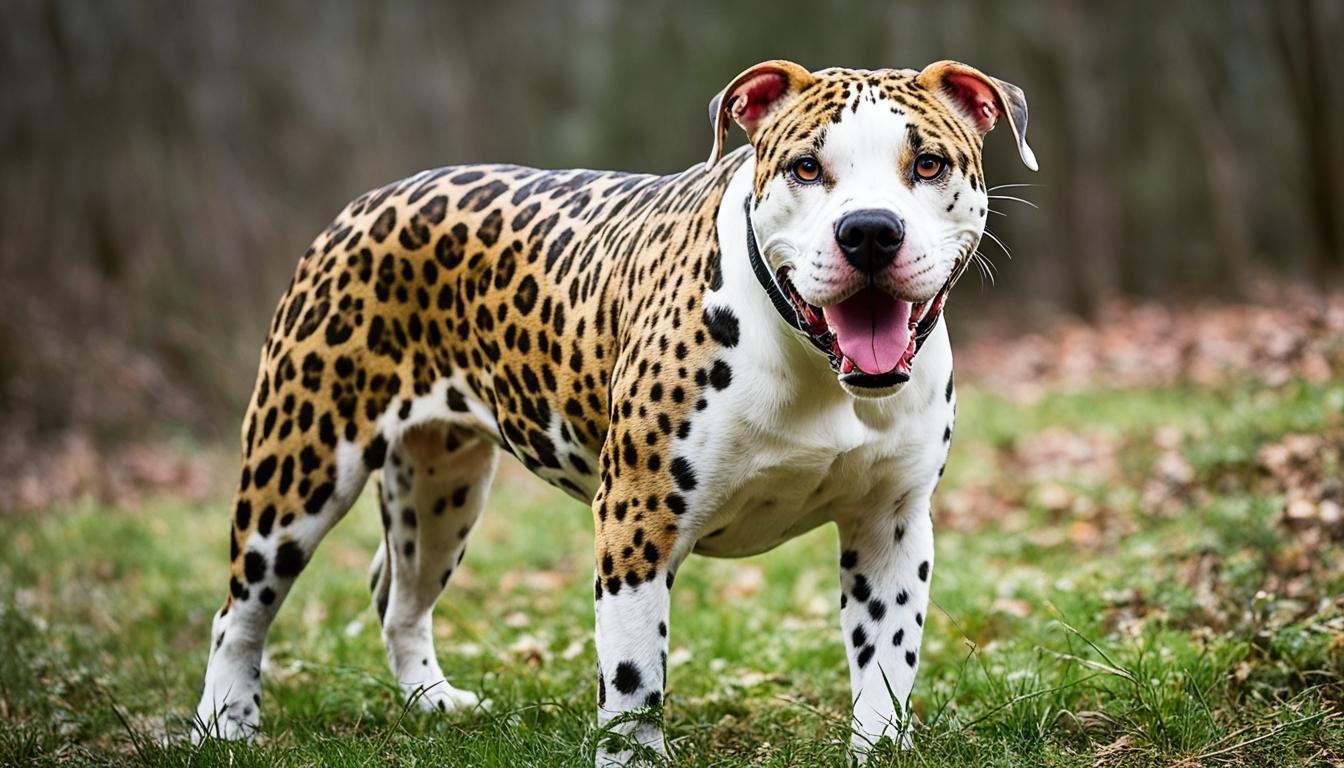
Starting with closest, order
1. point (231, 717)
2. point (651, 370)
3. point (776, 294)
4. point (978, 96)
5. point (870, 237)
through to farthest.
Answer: point (870, 237) → point (776, 294) → point (978, 96) → point (651, 370) → point (231, 717)

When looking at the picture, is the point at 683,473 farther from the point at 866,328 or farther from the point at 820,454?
the point at 866,328

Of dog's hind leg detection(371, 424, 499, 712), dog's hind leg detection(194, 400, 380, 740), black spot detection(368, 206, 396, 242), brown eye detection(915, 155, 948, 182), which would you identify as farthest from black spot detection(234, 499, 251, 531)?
brown eye detection(915, 155, 948, 182)

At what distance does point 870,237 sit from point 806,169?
288mm

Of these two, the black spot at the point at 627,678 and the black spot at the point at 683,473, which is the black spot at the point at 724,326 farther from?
the black spot at the point at 627,678

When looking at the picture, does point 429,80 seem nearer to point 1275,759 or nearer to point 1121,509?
point 1121,509

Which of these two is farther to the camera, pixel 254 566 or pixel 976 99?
pixel 254 566

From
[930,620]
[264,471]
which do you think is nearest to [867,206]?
[264,471]

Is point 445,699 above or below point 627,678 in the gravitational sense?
A: below

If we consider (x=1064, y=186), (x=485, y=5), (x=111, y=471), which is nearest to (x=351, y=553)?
(x=111, y=471)

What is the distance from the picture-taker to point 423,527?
5.36m

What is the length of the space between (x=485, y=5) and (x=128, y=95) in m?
4.96

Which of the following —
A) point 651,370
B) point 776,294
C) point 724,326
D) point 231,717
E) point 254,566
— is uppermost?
point 776,294

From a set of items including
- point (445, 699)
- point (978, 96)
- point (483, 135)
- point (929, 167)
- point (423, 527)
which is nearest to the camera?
point (929, 167)

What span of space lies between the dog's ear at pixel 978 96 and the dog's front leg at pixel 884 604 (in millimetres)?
1099
